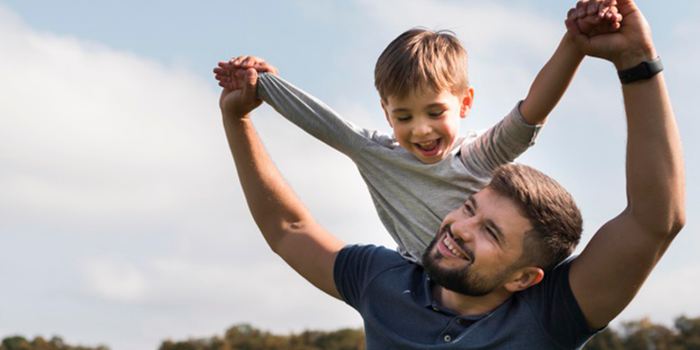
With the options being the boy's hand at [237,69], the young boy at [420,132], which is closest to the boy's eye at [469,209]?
the young boy at [420,132]

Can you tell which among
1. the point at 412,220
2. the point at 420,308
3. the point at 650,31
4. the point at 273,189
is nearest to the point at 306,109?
the point at 273,189

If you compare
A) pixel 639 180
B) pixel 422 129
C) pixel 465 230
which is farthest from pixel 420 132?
pixel 639 180

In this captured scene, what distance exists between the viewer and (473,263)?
160 inches

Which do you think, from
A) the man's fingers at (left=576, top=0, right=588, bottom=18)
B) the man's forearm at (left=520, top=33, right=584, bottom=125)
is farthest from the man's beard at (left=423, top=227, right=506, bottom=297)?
the man's fingers at (left=576, top=0, right=588, bottom=18)

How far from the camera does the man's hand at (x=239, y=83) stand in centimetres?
490

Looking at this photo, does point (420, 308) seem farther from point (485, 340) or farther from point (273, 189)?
point (273, 189)

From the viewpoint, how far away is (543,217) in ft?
13.3

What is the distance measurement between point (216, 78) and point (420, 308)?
1852 mm

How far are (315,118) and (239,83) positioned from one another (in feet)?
1.81

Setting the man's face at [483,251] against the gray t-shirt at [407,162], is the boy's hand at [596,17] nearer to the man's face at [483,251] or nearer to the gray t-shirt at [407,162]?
the gray t-shirt at [407,162]

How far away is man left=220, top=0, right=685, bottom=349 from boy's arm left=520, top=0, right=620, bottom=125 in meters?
0.05

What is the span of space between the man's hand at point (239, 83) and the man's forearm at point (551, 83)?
5.15 ft

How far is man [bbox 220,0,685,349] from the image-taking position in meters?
3.55

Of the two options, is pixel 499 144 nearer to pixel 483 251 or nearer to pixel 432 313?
pixel 483 251
